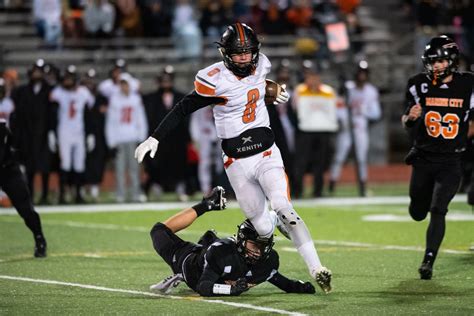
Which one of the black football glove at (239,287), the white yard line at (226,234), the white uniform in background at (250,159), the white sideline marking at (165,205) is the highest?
the white uniform in background at (250,159)

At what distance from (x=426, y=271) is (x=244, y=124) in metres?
1.89

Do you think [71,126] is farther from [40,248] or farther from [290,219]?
[290,219]

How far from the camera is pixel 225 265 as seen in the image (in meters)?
7.90

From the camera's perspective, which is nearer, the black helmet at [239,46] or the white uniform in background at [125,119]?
the black helmet at [239,46]

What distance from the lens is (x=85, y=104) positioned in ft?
56.0

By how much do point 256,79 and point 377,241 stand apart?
3901 mm

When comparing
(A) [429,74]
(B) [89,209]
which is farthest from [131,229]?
(A) [429,74]

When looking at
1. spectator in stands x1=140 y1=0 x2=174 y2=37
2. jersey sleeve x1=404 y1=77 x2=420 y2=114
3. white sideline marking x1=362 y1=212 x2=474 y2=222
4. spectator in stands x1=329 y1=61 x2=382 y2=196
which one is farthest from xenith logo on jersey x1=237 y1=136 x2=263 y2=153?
spectator in stands x1=140 y1=0 x2=174 y2=37

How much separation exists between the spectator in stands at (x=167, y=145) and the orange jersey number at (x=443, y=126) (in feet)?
28.4

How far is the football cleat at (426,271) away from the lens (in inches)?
Result: 342

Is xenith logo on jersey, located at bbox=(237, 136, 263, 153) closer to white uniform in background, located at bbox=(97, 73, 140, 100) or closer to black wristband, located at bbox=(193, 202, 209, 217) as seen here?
black wristband, located at bbox=(193, 202, 209, 217)

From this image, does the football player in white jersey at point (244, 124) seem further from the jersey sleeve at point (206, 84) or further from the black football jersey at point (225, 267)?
the black football jersey at point (225, 267)

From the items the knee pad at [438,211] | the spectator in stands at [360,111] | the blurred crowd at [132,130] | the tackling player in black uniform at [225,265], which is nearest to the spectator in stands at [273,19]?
the blurred crowd at [132,130]

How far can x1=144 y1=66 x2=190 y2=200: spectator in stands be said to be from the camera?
17.6 meters
